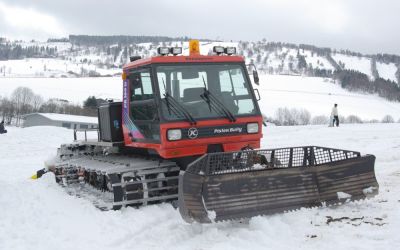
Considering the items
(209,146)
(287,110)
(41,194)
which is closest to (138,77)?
(209,146)

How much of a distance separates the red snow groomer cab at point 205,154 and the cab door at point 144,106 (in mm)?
17

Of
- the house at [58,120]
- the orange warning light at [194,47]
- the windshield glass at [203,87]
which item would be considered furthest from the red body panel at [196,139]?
the house at [58,120]

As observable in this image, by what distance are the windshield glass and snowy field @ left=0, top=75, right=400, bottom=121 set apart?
266 ft

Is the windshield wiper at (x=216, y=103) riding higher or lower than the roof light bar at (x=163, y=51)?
lower

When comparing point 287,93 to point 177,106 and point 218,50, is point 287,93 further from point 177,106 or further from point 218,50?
point 177,106

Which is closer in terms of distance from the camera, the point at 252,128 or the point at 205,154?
the point at 205,154

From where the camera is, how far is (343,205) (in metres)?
7.07

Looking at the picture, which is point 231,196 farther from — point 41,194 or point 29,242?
point 41,194

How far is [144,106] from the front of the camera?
27.4 ft

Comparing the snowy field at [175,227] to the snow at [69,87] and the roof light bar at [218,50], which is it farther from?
the snow at [69,87]

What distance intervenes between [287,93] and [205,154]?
10637 centimetres

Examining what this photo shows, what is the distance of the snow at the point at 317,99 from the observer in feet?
318

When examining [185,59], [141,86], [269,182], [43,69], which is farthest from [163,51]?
[43,69]

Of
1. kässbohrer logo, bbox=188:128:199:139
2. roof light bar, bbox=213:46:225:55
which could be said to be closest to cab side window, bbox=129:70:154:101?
kässbohrer logo, bbox=188:128:199:139
